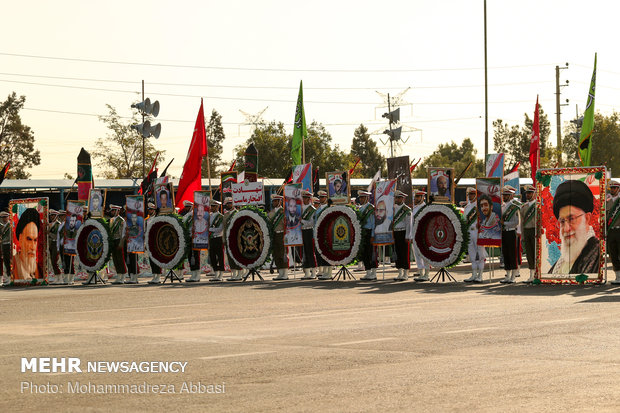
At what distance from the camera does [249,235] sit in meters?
28.3

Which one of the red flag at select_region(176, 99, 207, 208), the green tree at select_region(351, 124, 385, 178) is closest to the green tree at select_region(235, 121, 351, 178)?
the green tree at select_region(351, 124, 385, 178)

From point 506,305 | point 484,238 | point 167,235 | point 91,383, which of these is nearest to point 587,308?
point 506,305

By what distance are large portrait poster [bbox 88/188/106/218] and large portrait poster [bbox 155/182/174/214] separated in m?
1.96

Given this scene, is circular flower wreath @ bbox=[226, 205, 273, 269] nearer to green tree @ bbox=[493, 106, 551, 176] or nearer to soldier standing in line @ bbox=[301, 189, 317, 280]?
soldier standing in line @ bbox=[301, 189, 317, 280]

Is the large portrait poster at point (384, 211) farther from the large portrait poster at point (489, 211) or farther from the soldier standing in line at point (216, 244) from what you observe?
the soldier standing in line at point (216, 244)

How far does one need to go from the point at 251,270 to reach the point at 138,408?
792 inches

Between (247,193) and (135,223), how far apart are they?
346cm

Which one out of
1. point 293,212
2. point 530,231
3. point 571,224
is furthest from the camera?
point 293,212

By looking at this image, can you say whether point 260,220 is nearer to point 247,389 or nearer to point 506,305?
point 506,305

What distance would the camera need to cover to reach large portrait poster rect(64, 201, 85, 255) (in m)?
30.5

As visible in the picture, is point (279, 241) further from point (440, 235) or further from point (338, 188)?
point (440, 235)

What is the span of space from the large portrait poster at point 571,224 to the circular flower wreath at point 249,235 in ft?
26.1

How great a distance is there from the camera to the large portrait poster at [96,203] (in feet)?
101

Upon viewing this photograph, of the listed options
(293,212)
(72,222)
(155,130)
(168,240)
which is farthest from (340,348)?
(155,130)
